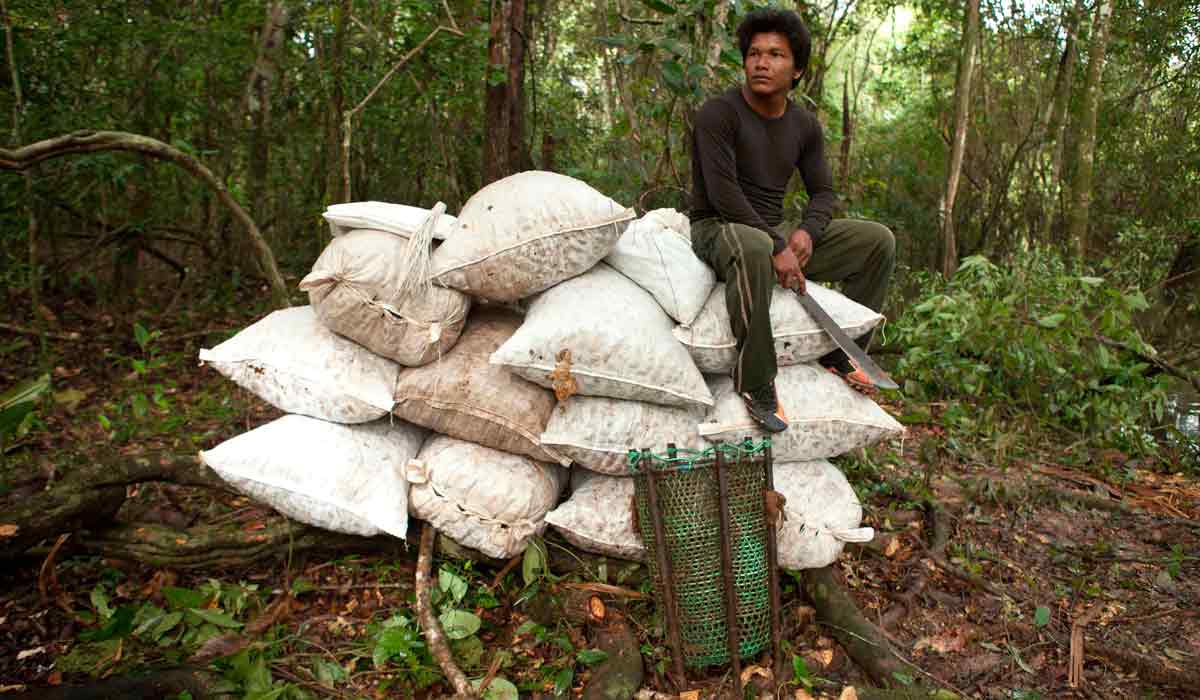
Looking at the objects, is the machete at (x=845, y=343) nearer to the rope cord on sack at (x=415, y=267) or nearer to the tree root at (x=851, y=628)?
the tree root at (x=851, y=628)

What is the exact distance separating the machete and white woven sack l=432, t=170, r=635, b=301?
68cm

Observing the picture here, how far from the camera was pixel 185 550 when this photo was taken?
2434 mm

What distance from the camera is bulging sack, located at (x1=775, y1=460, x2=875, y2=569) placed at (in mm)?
2412

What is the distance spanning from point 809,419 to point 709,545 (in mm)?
668

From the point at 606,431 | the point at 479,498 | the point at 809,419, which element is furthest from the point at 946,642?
the point at 479,498

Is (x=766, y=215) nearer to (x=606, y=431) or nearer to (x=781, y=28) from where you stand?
(x=781, y=28)

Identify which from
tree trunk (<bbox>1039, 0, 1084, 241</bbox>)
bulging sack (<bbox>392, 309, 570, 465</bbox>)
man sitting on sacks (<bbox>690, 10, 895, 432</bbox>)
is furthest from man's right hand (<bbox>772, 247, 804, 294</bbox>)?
tree trunk (<bbox>1039, 0, 1084, 241</bbox>)

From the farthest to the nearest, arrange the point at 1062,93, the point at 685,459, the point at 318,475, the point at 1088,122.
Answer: the point at 1062,93
the point at 1088,122
the point at 318,475
the point at 685,459

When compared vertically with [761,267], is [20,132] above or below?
above

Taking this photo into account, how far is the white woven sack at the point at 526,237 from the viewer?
93.7 inches

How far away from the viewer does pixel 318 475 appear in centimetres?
234

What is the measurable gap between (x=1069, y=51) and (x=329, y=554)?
1009 cm

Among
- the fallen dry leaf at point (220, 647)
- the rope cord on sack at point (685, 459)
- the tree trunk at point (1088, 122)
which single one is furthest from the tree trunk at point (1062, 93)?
the fallen dry leaf at point (220, 647)

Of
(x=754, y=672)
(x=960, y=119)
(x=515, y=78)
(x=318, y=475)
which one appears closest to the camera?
(x=754, y=672)
